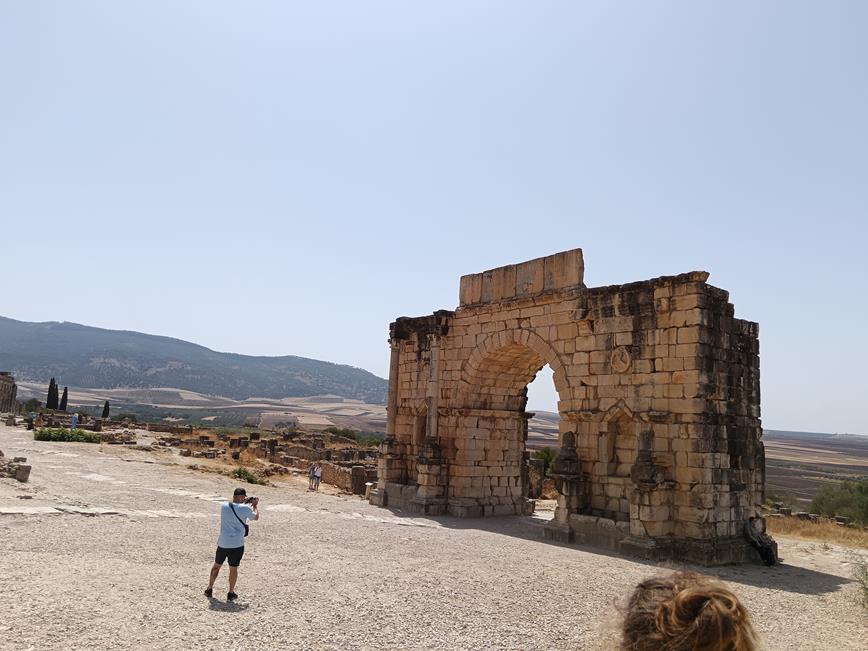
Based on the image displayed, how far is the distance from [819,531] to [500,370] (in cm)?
878

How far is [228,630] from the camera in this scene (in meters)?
6.32

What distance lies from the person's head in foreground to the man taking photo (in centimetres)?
609

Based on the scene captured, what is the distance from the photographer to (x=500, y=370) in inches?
Result: 687

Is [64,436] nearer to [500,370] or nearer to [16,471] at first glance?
[16,471]

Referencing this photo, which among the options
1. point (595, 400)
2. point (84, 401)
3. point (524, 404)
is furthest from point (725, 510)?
point (84, 401)

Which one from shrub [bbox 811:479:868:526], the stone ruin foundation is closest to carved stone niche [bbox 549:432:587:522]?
the stone ruin foundation

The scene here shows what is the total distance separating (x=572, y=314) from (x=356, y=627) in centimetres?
907

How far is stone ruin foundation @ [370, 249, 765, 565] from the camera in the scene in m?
12.0

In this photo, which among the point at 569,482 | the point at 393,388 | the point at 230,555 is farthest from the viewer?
the point at 393,388

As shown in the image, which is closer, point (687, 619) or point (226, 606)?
point (687, 619)

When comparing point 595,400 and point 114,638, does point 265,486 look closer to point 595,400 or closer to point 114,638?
point 595,400

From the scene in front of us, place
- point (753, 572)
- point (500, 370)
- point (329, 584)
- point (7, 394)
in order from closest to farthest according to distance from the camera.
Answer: point (329, 584), point (753, 572), point (500, 370), point (7, 394)

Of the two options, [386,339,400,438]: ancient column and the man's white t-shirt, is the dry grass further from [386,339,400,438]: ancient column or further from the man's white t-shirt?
the man's white t-shirt

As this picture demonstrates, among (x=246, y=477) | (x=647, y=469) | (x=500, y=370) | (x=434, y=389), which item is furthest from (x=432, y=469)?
(x=246, y=477)
